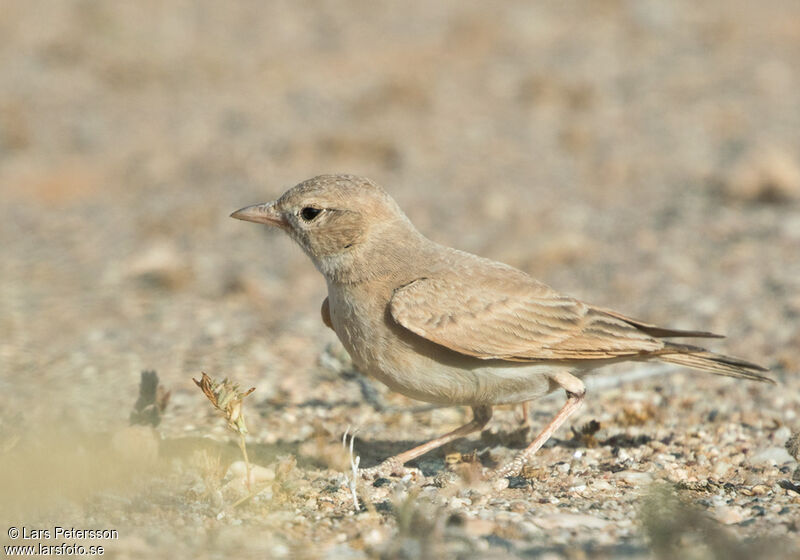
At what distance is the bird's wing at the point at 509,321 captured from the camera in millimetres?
4820

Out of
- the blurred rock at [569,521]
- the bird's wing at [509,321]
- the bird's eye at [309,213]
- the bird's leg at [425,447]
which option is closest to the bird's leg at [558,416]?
the bird's wing at [509,321]

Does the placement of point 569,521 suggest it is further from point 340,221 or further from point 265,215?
point 265,215

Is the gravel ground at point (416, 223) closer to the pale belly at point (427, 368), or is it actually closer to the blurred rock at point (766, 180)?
the blurred rock at point (766, 180)

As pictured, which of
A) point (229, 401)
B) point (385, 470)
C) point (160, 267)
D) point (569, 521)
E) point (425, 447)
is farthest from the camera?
point (160, 267)

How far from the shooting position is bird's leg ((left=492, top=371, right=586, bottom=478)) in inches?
196

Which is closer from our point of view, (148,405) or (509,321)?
(509,321)

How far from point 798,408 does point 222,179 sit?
322 inches

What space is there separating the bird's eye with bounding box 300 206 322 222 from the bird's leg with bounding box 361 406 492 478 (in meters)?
1.45

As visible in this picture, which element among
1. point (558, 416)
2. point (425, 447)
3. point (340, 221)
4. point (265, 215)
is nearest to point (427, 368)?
point (425, 447)

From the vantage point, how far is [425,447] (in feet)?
17.5

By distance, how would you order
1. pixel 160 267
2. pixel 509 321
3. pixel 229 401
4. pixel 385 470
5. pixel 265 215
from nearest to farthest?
pixel 229 401 → pixel 509 321 → pixel 385 470 → pixel 265 215 → pixel 160 267

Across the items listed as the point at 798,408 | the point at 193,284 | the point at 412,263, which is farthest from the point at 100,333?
the point at 798,408

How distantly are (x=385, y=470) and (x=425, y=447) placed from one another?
0.32 metres

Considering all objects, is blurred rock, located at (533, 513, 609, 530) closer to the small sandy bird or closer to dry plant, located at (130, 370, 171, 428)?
the small sandy bird
